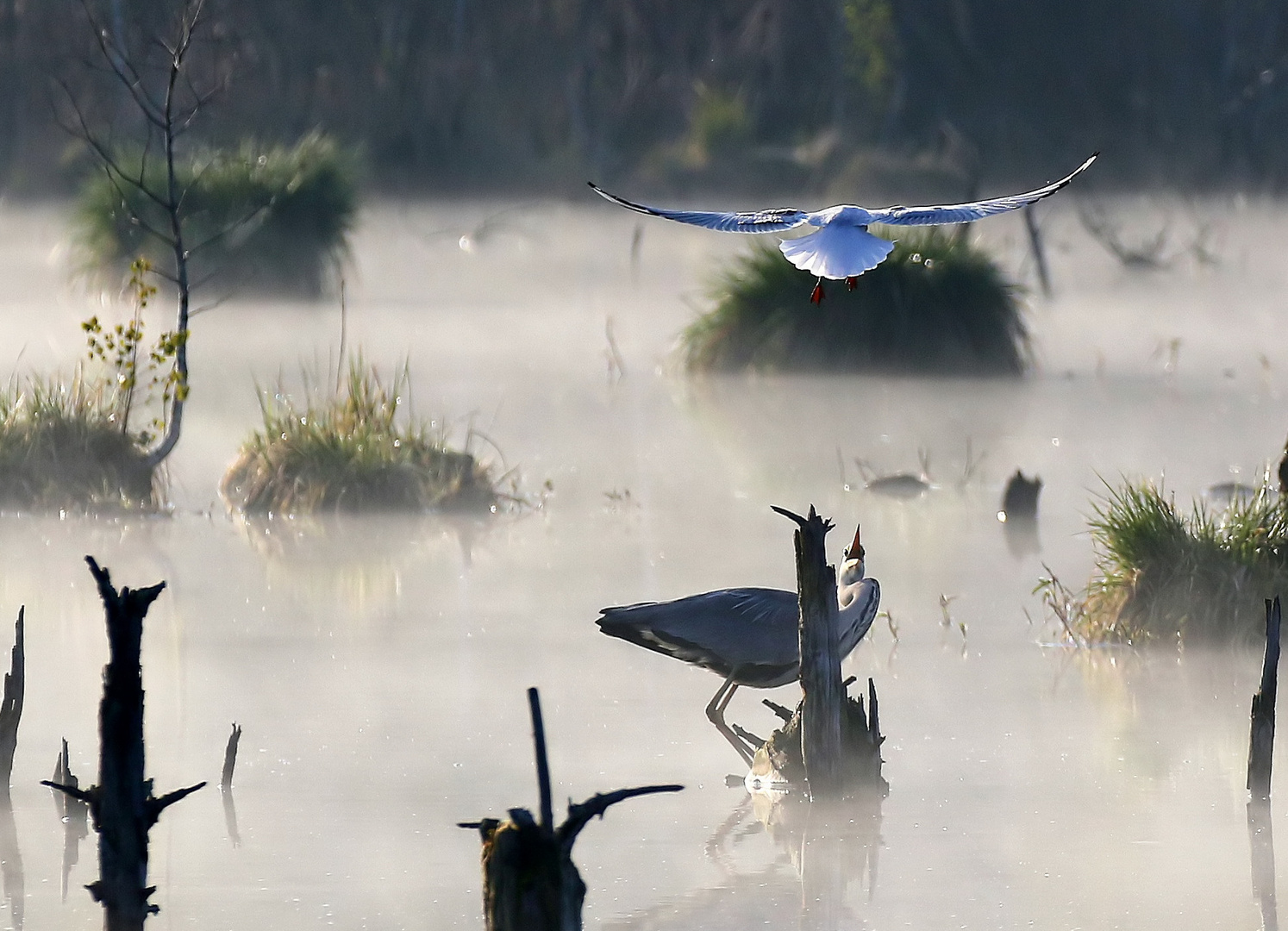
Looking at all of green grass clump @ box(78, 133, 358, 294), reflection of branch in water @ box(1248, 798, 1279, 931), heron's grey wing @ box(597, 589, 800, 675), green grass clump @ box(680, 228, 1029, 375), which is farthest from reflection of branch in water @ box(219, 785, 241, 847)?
green grass clump @ box(78, 133, 358, 294)

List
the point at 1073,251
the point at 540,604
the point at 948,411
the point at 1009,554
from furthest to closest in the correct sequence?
the point at 1073,251 → the point at 948,411 → the point at 1009,554 → the point at 540,604

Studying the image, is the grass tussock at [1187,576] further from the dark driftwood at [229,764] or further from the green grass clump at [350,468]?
the green grass clump at [350,468]

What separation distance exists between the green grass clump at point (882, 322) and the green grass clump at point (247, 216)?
5206 millimetres

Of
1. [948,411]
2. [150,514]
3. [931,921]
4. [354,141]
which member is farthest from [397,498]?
[354,141]

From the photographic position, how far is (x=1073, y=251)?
30516 mm

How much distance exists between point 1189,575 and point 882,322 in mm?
8134

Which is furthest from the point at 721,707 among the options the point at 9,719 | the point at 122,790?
the point at 122,790

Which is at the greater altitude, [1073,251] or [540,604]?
[1073,251]

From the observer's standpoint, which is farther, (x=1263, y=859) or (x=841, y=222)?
(x=841, y=222)

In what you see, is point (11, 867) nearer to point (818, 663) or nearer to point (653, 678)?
point (818, 663)

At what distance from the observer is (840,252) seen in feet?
17.2

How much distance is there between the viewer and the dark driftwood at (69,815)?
5088mm

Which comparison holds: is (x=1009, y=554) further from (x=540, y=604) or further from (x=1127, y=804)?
(x=1127, y=804)

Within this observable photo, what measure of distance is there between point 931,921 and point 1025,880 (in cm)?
35
